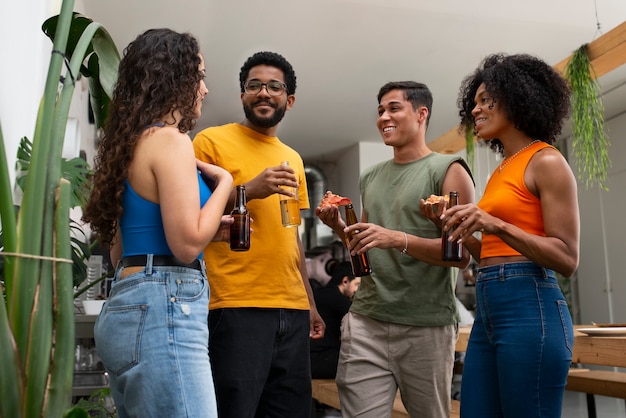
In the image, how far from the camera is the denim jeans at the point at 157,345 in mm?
1268

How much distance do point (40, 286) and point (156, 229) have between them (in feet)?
0.86

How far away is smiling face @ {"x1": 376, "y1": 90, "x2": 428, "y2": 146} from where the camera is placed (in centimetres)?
239

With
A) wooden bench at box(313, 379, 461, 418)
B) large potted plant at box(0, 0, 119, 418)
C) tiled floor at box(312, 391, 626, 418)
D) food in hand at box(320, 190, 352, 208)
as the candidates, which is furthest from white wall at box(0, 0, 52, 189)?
tiled floor at box(312, 391, 626, 418)

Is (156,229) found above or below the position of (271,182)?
below

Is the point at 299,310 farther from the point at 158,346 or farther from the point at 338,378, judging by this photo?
the point at 158,346

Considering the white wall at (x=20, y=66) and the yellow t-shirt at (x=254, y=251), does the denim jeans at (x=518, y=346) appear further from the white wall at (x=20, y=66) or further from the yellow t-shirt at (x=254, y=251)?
the white wall at (x=20, y=66)

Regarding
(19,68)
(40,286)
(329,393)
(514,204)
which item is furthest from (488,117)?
(329,393)

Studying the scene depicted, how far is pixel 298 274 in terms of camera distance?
2.09 m

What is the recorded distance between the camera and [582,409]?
5512 millimetres

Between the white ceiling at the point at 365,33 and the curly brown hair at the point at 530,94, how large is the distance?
349 cm

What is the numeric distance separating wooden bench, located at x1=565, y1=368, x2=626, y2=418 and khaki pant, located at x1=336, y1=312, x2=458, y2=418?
1913 mm

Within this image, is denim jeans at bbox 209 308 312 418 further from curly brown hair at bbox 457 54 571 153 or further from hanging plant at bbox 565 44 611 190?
hanging plant at bbox 565 44 611 190

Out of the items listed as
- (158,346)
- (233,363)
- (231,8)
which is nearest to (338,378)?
(233,363)

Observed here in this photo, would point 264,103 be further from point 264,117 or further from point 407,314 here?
point 407,314
